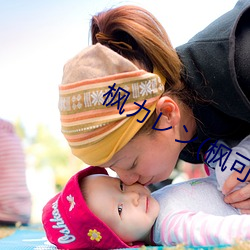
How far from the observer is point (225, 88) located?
3.38 ft

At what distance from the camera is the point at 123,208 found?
104 centimetres

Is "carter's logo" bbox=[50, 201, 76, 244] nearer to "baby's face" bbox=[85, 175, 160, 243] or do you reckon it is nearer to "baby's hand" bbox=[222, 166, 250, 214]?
"baby's face" bbox=[85, 175, 160, 243]

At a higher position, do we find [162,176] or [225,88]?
[225,88]

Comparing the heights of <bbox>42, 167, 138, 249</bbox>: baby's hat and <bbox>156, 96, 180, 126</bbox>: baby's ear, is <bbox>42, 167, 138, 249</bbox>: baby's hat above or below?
below

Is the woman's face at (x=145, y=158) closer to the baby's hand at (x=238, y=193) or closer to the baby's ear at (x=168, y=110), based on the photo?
the baby's ear at (x=168, y=110)

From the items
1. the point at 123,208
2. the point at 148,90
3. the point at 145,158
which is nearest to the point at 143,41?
the point at 148,90

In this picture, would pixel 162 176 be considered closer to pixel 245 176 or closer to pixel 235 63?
pixel 245 176

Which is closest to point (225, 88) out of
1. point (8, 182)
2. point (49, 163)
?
point (8, 182)

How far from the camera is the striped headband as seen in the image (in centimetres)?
97

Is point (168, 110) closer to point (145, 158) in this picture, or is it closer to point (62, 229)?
point (145, 158)

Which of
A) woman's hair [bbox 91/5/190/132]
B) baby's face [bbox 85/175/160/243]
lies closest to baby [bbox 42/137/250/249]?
baby's face [bbox 85/175/160/243]

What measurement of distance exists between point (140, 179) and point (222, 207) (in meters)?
0.21

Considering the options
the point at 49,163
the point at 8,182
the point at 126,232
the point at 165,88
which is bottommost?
the point at 49,163

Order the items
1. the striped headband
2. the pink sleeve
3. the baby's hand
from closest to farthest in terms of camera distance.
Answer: the pink sleeve → the striped headband → the baby's hand
